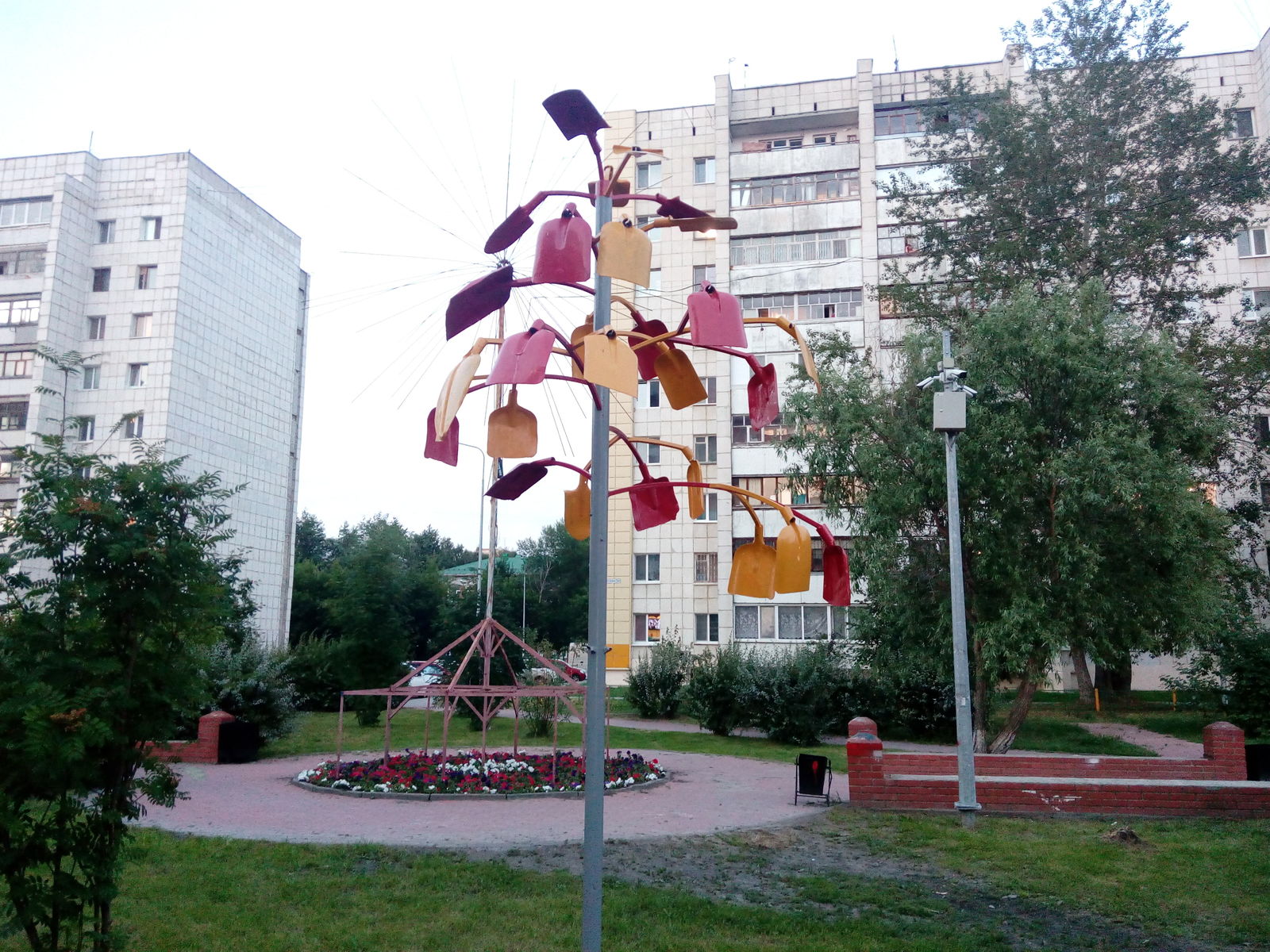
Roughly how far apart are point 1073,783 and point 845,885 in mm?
5254

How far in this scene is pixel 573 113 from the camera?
4441 mm

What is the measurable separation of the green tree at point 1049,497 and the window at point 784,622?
52.0 feet

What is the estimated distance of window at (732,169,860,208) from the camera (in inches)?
1502

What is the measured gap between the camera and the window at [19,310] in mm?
36094

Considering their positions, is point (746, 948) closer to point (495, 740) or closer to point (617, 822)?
point (617, 822)

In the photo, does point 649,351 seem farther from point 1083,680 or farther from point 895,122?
point 895,122

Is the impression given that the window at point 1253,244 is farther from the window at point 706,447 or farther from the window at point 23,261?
the window at point 23,261

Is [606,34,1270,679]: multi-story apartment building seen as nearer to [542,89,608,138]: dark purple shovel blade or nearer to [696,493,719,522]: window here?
[696,493,719,522]: window

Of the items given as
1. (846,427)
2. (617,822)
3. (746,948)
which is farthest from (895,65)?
→ (746,948)

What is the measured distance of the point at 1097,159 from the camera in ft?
80.2

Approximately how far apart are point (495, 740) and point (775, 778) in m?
8.10

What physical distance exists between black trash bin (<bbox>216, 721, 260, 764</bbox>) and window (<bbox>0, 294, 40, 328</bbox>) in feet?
84.2

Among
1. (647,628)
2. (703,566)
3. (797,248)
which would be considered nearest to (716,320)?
(703,566)

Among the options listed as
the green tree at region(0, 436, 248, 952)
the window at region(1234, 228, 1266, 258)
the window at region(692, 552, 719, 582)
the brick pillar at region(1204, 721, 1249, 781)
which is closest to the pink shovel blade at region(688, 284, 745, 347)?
the green tree at region(0, 436, 248, 952)
